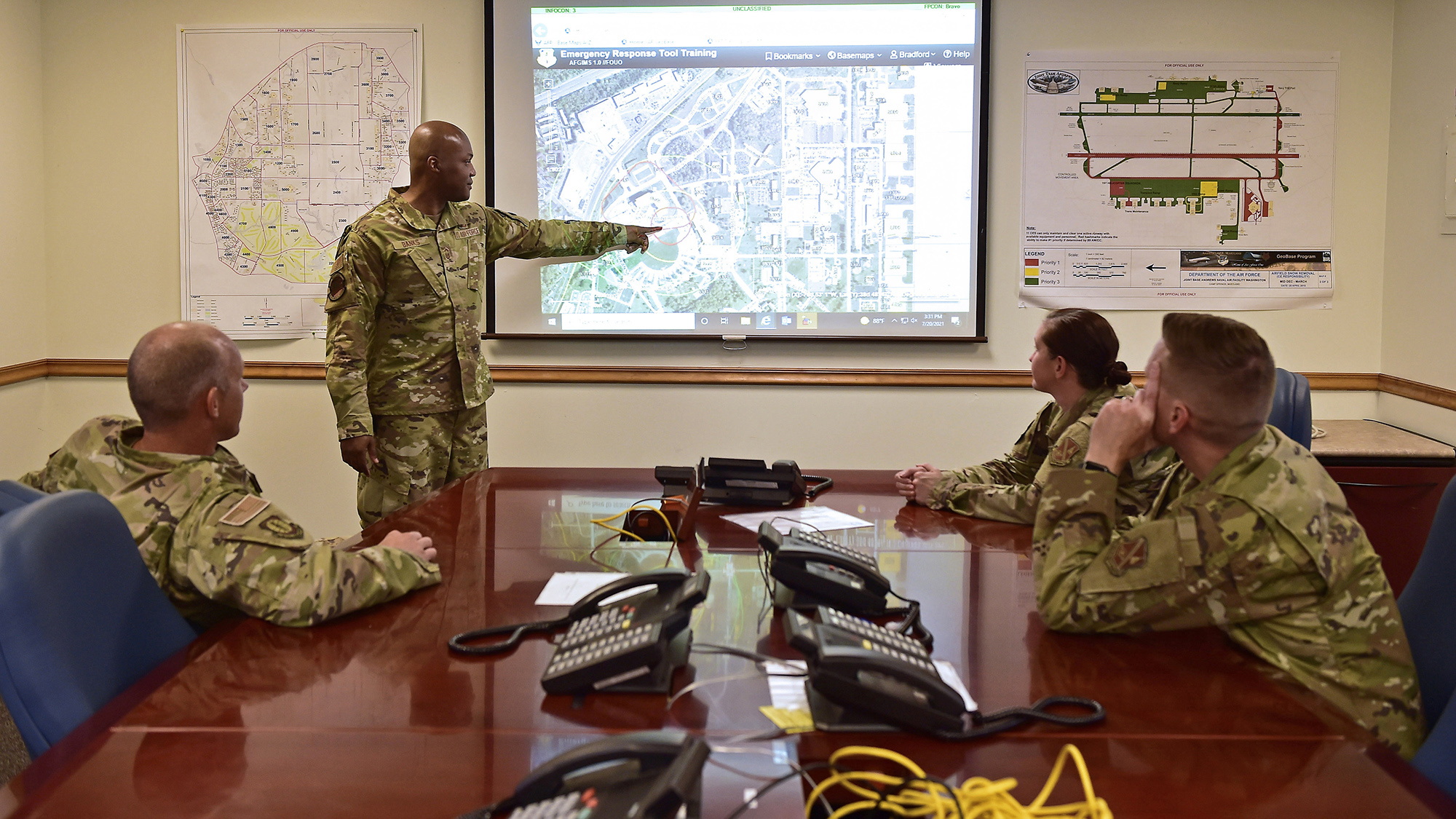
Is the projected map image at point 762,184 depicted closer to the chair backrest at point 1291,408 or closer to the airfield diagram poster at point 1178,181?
the airfield diagram poster at point 1178,181

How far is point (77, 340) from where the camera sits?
158 inches

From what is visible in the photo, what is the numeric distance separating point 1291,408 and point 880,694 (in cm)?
214

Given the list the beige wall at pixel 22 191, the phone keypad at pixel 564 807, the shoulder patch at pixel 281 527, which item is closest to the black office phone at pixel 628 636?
the phone keypad at pixel 564 807

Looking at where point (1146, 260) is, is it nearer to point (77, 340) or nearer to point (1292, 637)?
point (1292, 637)

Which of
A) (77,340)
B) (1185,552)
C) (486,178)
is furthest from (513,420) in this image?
(1185,552)

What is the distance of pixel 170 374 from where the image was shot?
67.0 inches

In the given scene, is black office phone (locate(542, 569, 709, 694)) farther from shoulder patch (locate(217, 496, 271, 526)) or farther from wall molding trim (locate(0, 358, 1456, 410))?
wall molding trim (locate(0, 358, 1456, 410))

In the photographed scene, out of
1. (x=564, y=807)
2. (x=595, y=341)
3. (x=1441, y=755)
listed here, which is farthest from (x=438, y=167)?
(x=1441, y=755)

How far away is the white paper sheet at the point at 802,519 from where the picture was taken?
2.17 meters

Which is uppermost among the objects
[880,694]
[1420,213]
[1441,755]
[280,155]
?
[280,155]

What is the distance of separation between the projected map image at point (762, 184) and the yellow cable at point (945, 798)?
Answer: 119 inches

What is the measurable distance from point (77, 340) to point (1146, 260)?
13.6 ft

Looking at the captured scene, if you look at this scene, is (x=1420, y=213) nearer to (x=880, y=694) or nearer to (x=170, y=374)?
(x=880, y=694)

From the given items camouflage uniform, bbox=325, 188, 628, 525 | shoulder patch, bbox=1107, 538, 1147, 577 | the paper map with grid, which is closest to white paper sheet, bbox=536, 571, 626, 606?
shoulder patch, bbox=1107, 538, 1147, 577
